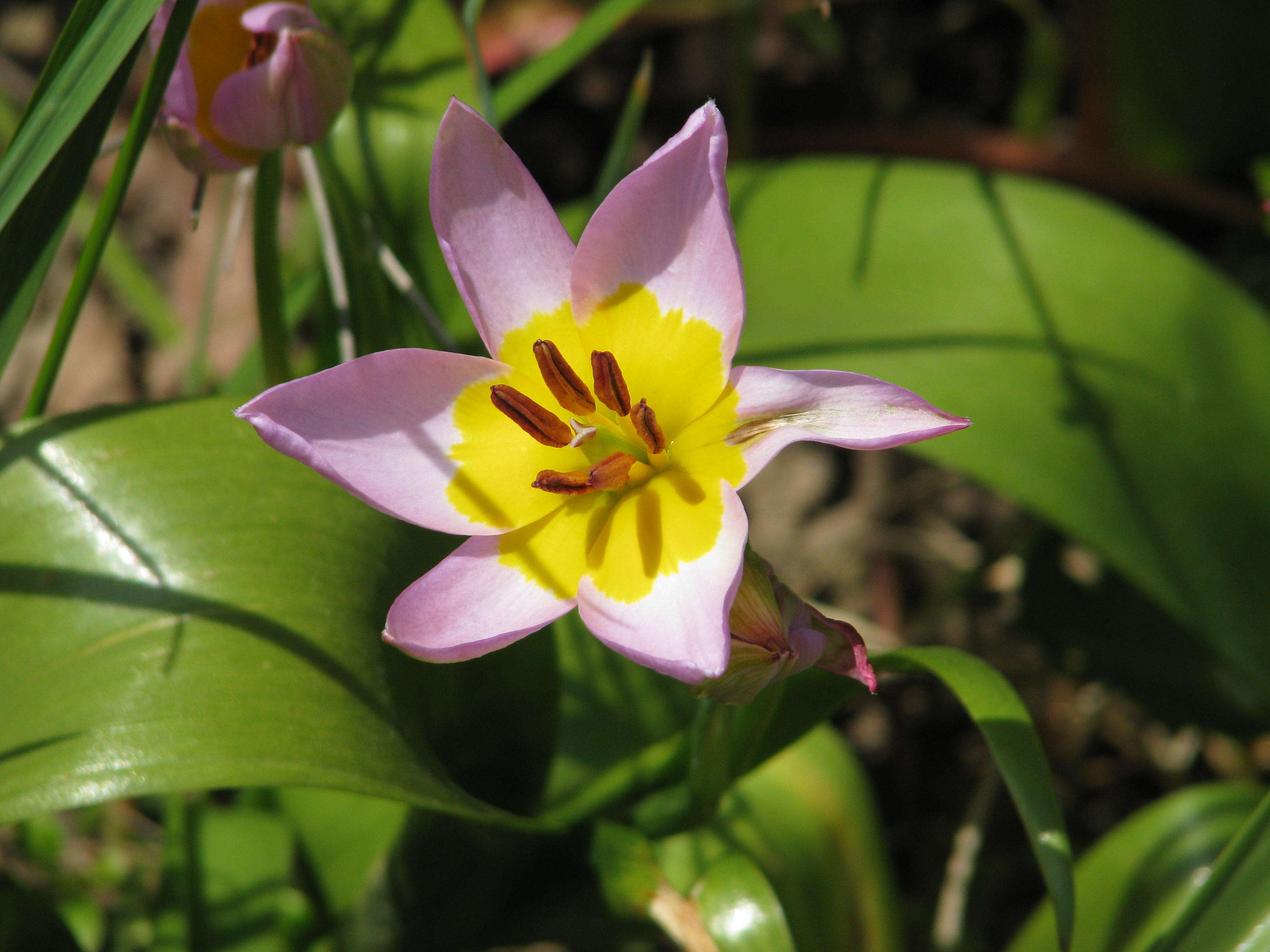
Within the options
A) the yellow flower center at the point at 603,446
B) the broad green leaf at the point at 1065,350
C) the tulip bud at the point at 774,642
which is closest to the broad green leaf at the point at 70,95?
the yellow flower center at the point at 603,446

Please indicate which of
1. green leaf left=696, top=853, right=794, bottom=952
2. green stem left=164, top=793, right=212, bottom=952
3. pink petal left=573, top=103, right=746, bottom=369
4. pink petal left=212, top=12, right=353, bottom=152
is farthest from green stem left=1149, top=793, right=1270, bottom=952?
green stem left=164, top=793, right=212, bottom=952

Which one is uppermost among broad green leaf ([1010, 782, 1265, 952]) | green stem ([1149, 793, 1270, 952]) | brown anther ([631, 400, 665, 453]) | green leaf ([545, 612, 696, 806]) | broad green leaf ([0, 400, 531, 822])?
brown anther ([631, 400, 665, 453])

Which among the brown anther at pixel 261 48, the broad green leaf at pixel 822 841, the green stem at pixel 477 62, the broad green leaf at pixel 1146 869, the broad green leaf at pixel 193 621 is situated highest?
the brown anther at pixel 261 48

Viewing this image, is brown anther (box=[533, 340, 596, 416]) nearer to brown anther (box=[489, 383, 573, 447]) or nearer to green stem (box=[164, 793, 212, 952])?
brown anther (box=[489, 383, 573, 447])

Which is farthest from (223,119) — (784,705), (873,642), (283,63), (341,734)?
(873,642)

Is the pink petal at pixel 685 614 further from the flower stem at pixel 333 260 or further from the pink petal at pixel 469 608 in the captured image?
the flower stem at pixel 333 260

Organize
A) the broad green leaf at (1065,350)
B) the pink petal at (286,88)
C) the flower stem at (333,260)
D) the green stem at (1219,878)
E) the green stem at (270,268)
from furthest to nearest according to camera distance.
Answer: the broad green leaf at (1065,350) < the flower stem at (333,260) < the green stem at (270,268) < the pink petal at (286,88) < the green stem at (1219,878)

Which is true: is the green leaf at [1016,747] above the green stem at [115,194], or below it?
below
